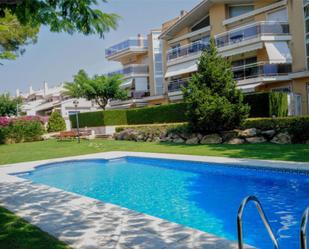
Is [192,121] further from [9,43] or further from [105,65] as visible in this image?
[105,65]

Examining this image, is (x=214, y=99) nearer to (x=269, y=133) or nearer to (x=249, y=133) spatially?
(x=249, y=133)

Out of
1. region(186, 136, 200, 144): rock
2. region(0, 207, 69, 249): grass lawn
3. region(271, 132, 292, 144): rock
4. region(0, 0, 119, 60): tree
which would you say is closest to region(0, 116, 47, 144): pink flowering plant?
region(186, 136, 200, 144): rock

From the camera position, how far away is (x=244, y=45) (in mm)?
30594

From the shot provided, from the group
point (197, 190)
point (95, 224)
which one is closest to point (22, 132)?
point (197, 190)

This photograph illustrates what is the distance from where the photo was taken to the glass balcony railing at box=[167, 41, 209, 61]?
36138 millimetres

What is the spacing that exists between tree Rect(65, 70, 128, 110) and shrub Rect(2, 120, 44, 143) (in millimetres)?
7608

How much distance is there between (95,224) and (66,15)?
4.17 m

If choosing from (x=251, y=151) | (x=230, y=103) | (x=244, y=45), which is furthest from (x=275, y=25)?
(x=251, y=151)

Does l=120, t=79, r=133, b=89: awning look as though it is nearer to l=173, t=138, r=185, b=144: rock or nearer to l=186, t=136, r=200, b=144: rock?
l=173, t=138, r=185, b=144: rock

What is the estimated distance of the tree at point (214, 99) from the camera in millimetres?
21000

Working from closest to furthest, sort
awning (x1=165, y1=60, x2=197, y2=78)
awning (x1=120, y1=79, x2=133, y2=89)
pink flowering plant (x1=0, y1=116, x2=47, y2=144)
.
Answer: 1. pink flowering plant (x1=0, y1=116, x2=47, y2=144)
2. awning (x1=165, y1=60, x2=197, y2=78)
3. awning (x1=120, y1=79, x2=133, y2=89)

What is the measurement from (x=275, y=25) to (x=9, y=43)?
22.4 m

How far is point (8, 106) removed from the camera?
65312 millimetres

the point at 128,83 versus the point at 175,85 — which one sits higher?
the point at 128,83
